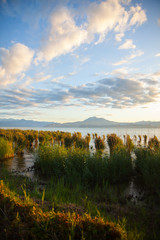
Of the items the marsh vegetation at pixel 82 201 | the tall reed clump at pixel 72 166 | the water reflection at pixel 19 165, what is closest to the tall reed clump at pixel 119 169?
the marsh vegetation at pixel 82 201

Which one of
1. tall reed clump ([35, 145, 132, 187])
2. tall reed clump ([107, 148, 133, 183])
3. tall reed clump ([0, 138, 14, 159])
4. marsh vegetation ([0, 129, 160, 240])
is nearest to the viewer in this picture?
marsh vegetation ([0, 129, 160, 240])

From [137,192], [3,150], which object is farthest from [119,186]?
[3,150]

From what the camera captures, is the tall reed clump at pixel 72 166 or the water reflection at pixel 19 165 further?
the water reflection at pixel 19 165

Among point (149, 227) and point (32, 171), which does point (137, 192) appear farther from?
point (32, 171)

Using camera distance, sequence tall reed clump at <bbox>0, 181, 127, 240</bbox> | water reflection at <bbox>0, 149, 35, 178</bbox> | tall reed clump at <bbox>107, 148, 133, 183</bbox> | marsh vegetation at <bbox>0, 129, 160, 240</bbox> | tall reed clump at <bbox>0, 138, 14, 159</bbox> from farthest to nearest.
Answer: tall reed clump at <bbox>0, 138, 14, 159</bbox> → water reflection at <bbox>0, 149, 35, 178</bbox> → tall reed clump at <bbox>107, 148, 133, 183</bbox> → marsh vegetation at <bbox>0, 129, 160, 240</bbox> → tall reed clump at <bbox>0, 181, 127, 240</bbox>

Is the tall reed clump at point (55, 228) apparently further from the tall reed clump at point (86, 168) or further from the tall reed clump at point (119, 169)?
the tall reed clump at point (119, 169)

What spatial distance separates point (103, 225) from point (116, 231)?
25 centimetres

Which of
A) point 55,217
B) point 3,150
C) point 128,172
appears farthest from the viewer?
point 3,150

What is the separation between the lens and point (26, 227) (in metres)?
3.10

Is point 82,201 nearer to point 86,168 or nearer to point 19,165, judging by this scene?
point 86,168

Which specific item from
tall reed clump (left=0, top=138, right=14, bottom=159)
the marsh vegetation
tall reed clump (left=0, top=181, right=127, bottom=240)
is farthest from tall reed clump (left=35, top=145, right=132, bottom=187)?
tall reed clump (left=0, top=138, right=14, bottom=159)

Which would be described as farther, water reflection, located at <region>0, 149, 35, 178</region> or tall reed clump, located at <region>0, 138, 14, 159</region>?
tall reed clump, located at <region>0, 138, 14, 159</region>

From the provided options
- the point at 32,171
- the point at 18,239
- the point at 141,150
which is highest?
the point at 141,150

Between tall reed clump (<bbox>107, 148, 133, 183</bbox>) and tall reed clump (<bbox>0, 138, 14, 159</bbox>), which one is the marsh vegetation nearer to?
tall reed clump (<bbox>107, 148, 133, 183</bbox>)
